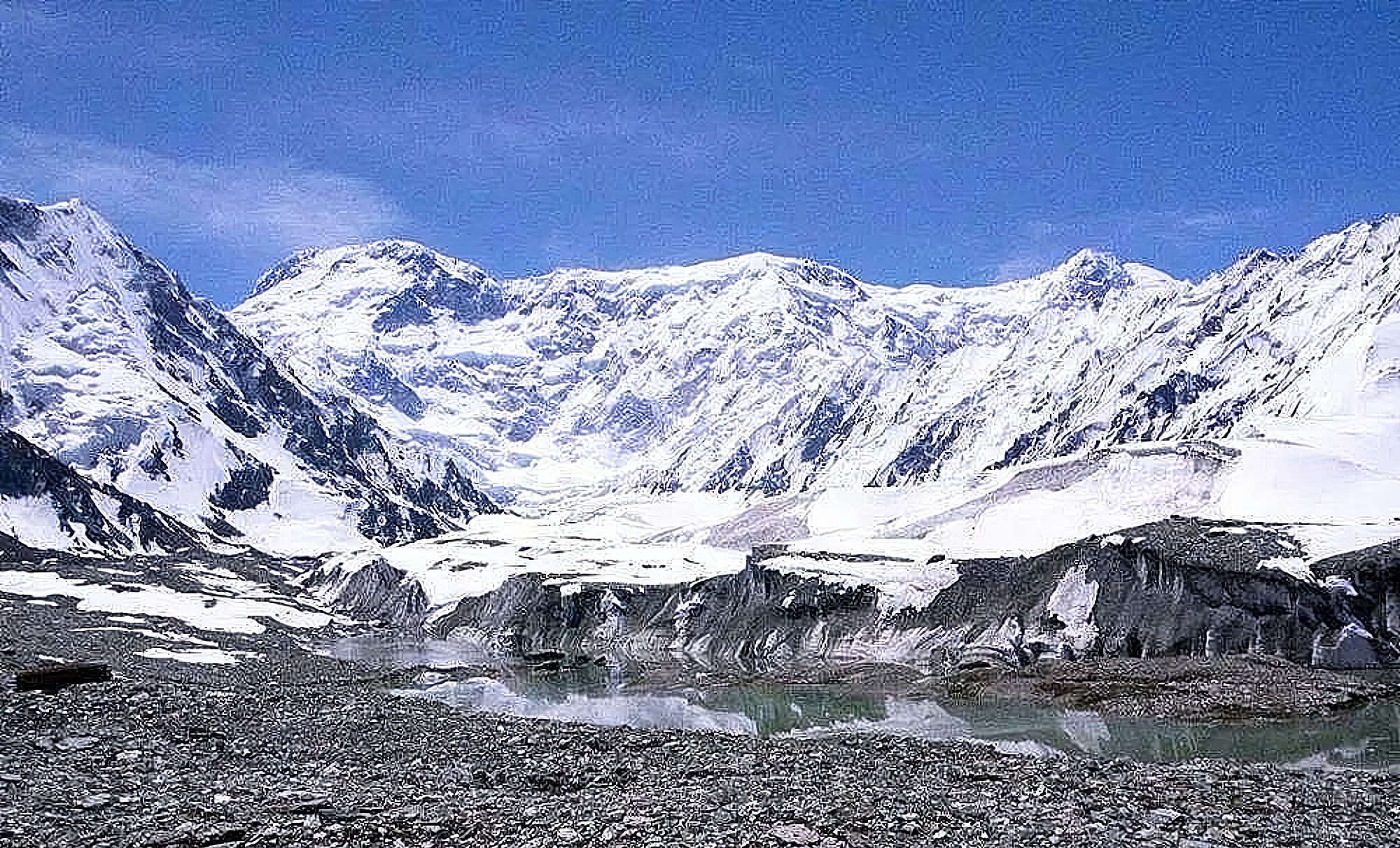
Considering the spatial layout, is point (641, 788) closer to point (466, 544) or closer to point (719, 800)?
point (719, 800)

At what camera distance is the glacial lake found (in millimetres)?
40812

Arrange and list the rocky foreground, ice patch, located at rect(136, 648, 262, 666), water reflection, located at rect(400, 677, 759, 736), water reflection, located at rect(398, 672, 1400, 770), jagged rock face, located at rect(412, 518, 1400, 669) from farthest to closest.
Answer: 1. ice patch, located at rect(136, 648, 262, 666)
2. jagged rock face, located at rect(412, 518, 1400, 669)
3. water reflection, located at rect(400, 677, 759, 736)
4. water reflection, located at rect(398, 672, 1400, 770)
5. the rocky foreground

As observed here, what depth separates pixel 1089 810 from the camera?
902 inches

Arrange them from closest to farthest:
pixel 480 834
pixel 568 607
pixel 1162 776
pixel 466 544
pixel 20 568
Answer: pixel 480 834, pixel 1162 776, pixel 568 607, pixel 20 568, pixel 466 544

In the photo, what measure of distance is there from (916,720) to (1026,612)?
27.2 meters

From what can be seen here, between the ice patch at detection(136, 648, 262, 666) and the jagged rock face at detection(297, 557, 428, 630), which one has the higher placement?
the jagged rock face at detection(297, 557, 428, 630)

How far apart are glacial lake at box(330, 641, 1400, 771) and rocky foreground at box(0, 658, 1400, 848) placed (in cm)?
775

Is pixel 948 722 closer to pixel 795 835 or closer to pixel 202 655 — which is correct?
pixel 795 835

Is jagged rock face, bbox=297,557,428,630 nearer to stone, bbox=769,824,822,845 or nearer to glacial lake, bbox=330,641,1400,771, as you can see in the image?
glacial lake, bbox=330,641,1400,771

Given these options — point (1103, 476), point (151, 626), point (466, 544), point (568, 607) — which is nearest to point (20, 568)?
point (466, 544)

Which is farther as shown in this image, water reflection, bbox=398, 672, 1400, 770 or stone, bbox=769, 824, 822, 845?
water reflection, bbox=398, 672, 1400, 770

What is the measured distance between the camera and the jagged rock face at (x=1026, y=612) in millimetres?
64375

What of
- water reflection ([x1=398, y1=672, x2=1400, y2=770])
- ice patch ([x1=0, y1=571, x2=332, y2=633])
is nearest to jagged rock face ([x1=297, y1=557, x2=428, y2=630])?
ice patch ([x1=0, y1=571, x2=332, y2=633])

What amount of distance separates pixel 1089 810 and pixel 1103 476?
320ft
